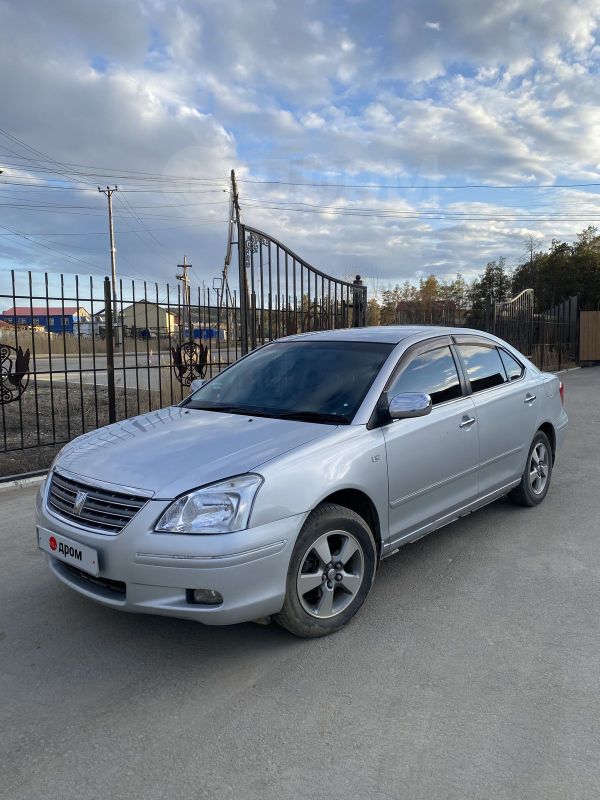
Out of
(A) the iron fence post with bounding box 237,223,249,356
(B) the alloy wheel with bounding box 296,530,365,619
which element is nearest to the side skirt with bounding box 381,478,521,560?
(B) the alloy wheel with bounding box 296,530,365,619

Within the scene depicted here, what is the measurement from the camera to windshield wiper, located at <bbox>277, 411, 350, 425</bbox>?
3.41m

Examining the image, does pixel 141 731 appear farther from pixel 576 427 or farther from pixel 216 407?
pixel 576 427

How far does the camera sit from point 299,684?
272 centimetres

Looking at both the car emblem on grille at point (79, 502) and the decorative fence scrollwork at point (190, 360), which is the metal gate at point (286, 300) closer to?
the decorative fence scrollwork at point (190, 360)

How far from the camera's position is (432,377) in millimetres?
4066

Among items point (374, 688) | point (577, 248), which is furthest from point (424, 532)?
point (577, 248)

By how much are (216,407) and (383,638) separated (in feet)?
5.84

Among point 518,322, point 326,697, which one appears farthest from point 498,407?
point 518,322

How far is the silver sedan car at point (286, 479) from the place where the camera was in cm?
269

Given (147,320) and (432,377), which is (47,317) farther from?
(432,377)

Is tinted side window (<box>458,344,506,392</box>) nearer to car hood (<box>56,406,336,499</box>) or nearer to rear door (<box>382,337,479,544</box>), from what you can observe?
rear door (<box>382,337,479,544</box>)

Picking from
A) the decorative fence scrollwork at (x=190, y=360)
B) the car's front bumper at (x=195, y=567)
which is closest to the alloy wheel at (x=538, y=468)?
the car's front bumper at (x=195, y=567)

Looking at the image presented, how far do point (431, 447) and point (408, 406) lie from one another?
517 millimetres

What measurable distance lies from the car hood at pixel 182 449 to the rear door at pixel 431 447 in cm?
56
